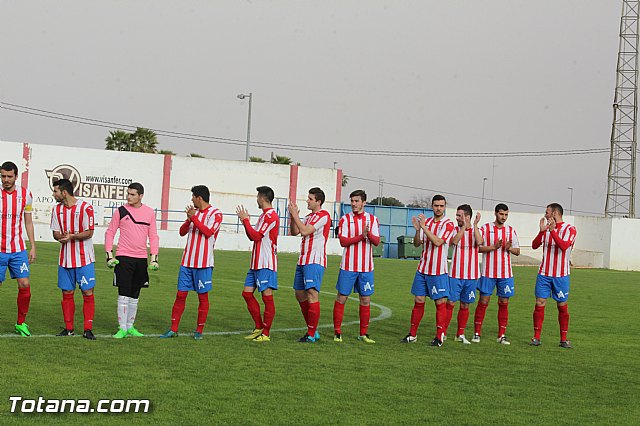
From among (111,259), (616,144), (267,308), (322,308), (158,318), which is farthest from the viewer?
(616,144)

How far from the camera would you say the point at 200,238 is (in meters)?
11.9

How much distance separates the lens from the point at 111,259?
37.3 feet

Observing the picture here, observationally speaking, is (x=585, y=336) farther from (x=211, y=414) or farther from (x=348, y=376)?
(x=211, y=414)

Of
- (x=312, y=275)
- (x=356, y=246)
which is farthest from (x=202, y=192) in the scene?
(x=356, y=246)

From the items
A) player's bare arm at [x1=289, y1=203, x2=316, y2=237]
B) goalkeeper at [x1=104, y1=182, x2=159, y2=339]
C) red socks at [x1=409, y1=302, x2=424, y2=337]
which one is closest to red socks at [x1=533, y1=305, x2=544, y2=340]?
red socks at [x1=409, y1=302, x2=424, y2=337]

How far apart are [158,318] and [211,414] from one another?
6.98 m

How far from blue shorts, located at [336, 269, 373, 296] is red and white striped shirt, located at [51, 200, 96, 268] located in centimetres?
346

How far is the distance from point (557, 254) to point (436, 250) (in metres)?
2.07

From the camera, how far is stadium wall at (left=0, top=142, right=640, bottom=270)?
50525 mm

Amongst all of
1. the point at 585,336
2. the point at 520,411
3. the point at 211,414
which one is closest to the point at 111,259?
the point at 211,414

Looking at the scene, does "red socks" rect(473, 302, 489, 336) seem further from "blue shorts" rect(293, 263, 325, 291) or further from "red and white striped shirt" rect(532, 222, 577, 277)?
"blue shorts" rect(293, 263, 325, 291)

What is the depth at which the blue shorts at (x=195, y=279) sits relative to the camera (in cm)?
1192
